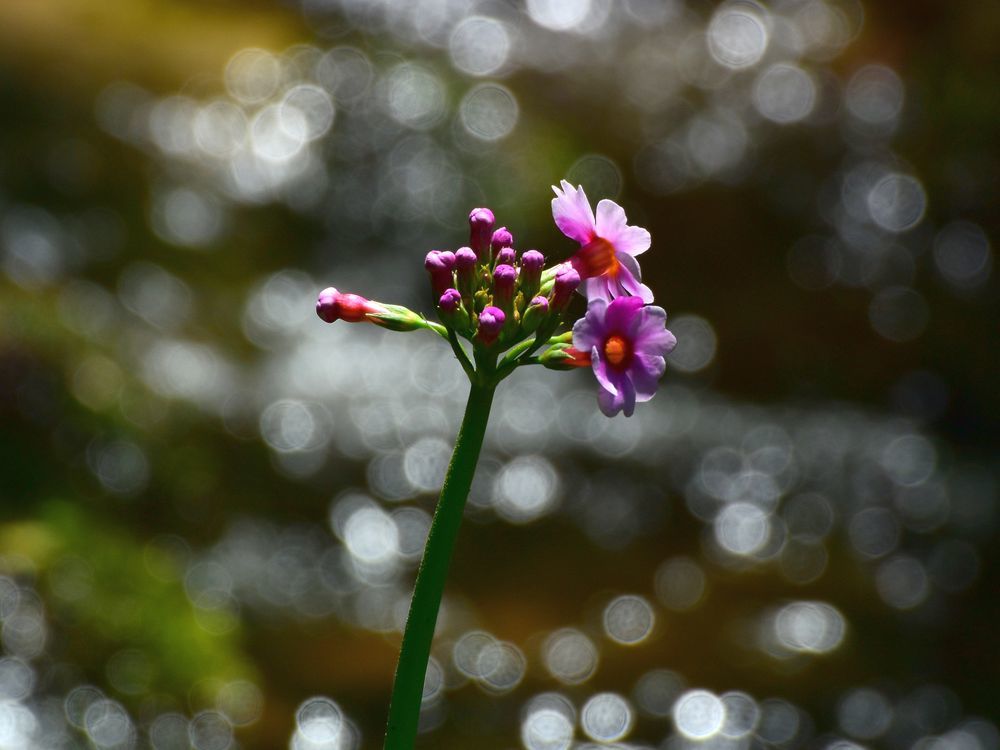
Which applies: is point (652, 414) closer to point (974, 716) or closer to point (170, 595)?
point (974, 716)

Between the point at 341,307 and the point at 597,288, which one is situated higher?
the point at 597,288

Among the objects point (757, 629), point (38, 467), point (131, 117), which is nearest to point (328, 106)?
point (131, 117)

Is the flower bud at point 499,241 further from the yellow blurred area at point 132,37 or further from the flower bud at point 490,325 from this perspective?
the yellow blurred area at point 132,37

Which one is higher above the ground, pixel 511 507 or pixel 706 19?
pixel 706 19

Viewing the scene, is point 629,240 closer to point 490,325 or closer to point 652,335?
point 652,335

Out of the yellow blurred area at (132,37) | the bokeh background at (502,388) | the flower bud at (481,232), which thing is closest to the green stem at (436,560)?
the flower bud at (481,232)

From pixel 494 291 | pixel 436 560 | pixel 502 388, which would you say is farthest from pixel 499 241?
pixel 502 388

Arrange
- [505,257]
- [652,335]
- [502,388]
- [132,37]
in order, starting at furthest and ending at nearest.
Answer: [132,37]
[502,388]
[505,257]
[652,335]
